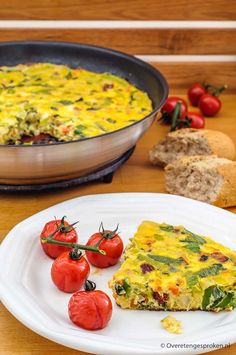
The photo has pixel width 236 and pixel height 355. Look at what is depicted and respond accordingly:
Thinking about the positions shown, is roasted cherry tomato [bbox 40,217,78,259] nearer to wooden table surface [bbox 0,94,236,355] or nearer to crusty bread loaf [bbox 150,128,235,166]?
wooden table surface [bbox 0,94,236,355]

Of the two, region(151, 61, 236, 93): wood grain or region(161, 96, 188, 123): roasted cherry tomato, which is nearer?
region(161, 96, 188, 123): roasted cherry tomato

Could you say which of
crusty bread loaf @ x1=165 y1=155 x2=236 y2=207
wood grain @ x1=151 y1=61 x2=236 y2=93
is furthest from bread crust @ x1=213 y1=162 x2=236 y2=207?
wood grain @ x1=151 y1=61 x2=236 y2=93

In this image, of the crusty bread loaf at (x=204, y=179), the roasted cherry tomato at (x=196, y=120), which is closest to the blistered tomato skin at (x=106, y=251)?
the crusty bread loaf at (x=204, y=179)

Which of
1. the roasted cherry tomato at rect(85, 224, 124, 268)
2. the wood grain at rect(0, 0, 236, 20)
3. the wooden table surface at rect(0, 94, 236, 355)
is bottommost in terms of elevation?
the wooden table surface at rect(0, 94, 236, 355)

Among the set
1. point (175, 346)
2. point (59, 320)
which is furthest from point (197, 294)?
point (59, 320)

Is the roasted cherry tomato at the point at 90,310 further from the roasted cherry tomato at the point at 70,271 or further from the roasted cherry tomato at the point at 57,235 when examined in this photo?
the roasted cherry tomato at the point at 57,235

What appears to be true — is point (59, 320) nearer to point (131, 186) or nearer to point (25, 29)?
point (131, 186)
